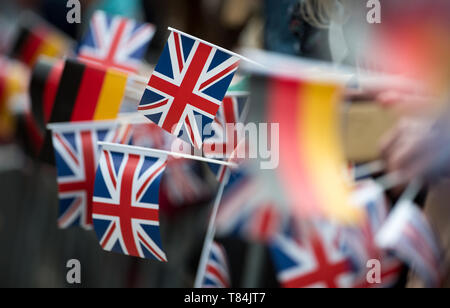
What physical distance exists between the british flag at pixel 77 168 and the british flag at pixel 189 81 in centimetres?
14

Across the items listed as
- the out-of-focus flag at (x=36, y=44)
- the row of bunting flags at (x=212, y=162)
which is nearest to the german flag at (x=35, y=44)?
the out-of-focus flag at (x=36, y=44)

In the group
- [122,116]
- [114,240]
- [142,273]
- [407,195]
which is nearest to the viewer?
[114,240]

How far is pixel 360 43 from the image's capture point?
1.17 metres

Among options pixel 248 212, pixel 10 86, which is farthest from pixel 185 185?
pixel 10 86

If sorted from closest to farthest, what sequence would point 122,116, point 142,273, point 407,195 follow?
1. point 122,116
2. point 407,195
3. point 142,273

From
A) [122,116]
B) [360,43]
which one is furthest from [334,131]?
[122,116]

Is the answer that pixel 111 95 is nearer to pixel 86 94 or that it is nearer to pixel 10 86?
pixel 86 94

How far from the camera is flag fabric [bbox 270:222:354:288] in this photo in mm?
1129

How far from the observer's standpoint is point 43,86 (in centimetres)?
130

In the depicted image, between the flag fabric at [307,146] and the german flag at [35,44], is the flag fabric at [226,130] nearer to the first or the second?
the flag fabric at [307,146]

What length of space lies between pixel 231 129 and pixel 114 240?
0.28m

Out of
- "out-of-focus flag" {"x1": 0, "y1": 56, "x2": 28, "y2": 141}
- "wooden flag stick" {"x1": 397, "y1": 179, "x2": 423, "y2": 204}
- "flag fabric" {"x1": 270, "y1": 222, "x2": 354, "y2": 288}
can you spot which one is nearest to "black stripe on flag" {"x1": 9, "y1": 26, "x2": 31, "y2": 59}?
"out-of-focus flag" {"x1": 0, "y1": 56, "x2": 28, "y2": 141}

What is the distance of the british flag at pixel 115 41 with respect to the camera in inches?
49.7
